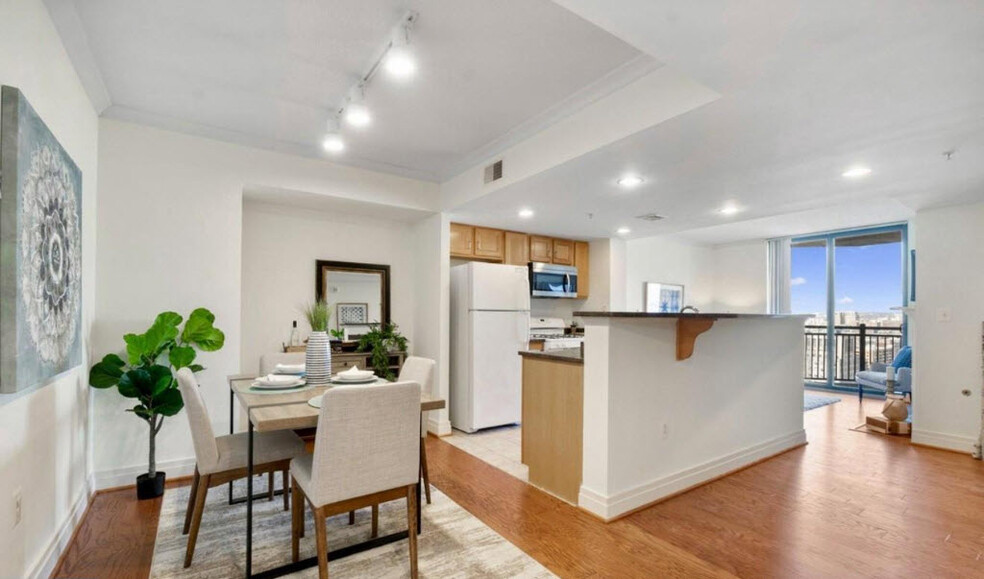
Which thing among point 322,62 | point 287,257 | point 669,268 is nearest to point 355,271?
point 287,257

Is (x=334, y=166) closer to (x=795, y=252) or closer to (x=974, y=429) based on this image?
(x=974, y=429)

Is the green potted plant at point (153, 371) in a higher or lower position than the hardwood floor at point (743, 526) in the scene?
higher

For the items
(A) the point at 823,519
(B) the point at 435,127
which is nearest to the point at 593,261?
(B) the point at 435,127

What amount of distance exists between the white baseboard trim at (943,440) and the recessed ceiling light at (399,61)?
543cm

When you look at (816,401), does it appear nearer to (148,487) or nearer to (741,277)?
(741,277)

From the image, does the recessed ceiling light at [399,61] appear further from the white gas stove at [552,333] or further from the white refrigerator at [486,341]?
the white gas stove at [552,333]

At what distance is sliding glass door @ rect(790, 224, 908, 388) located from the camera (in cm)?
663

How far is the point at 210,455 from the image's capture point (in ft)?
6.97

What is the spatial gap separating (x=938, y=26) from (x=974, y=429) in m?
4.12

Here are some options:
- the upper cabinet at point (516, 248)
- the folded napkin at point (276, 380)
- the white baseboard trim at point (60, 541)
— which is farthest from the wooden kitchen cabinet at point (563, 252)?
the white baseboard trim at point (60, 541)

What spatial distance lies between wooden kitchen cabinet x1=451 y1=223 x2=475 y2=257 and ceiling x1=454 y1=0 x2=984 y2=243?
548mm

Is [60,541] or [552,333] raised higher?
[552,333]

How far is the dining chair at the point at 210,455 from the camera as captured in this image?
82.6 inches

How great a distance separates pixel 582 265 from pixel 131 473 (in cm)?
514
